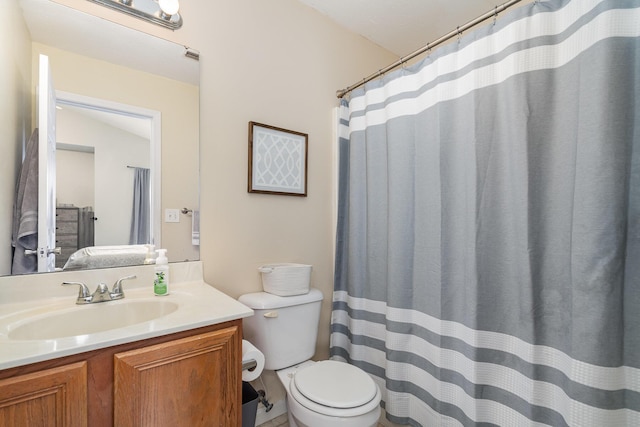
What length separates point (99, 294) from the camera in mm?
1050

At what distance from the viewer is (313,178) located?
1.78 m

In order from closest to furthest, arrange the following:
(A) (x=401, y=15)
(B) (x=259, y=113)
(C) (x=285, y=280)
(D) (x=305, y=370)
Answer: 1. (D) (x=305, y=370)
2. (C) (x=285, y=280)
3. (B) (x=259, y=113)
4. (A) (x=401, y=15)

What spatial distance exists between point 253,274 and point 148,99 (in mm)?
961

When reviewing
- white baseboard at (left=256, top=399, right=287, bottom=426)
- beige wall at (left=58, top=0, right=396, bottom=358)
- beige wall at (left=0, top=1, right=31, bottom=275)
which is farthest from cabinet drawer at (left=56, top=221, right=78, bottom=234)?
white baseboard at (left=256, top=399, right=287, bottom=426)

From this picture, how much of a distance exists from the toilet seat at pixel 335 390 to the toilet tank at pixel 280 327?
131mm

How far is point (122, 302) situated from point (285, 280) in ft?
2.21

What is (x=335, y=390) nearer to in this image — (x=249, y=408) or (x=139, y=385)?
(x=249, y=408)

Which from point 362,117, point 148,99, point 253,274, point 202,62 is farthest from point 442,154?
point 148,99

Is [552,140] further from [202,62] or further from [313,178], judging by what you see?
[202,62]

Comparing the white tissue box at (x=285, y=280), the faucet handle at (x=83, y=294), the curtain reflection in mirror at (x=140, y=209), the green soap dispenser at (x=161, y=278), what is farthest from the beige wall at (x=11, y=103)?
the white tissue box at (x=285, y=280)

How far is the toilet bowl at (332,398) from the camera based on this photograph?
106 centimetres

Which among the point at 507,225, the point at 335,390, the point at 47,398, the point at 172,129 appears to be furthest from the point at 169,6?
the point at 335,390

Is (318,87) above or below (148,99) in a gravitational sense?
above

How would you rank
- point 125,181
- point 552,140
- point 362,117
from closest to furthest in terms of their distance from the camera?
1. point 552,140
2. point 125,181
3. point 362,117
